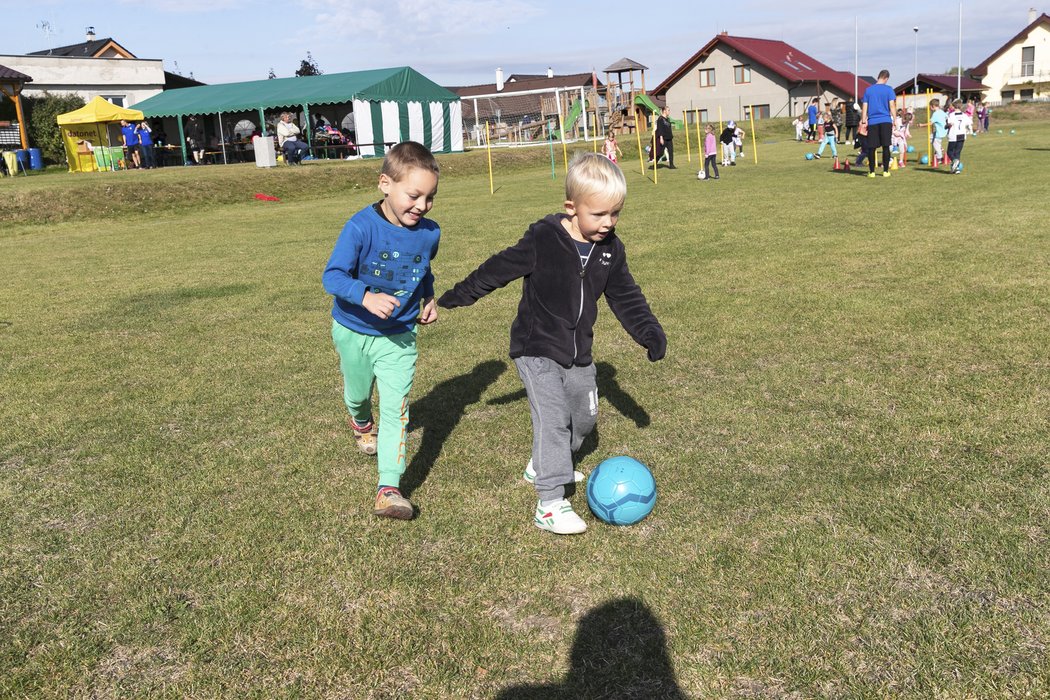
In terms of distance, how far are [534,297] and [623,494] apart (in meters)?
1.10

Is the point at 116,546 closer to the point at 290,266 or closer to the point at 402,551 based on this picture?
the point at 402,551

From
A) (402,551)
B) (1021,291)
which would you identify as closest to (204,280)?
(402,551)

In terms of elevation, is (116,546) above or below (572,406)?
below

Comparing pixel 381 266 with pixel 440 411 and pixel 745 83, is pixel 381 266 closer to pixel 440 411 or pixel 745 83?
pixel 440 411

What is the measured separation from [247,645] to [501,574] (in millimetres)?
1120

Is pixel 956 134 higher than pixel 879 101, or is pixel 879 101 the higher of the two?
pixel 879 101

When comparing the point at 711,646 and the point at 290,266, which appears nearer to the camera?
the point at 711,646

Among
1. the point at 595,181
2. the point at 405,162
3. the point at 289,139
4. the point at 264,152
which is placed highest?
the point at 289,139

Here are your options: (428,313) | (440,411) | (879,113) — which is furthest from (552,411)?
(879,113)

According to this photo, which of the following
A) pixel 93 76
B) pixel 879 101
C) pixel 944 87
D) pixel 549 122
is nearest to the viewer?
pixel 879 101

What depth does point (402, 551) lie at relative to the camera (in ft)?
13.5

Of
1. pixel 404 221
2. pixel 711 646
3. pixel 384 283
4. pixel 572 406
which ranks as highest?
pixel 404 221

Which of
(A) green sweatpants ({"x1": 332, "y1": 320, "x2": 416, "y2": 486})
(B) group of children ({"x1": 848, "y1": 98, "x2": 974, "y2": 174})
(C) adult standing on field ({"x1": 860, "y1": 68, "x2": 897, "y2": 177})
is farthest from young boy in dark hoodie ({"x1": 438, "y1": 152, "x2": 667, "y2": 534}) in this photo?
(B) group of children ({"x1": 848, "y1": 98, "x2": 974, "y2": 174})

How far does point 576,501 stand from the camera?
4613mm
